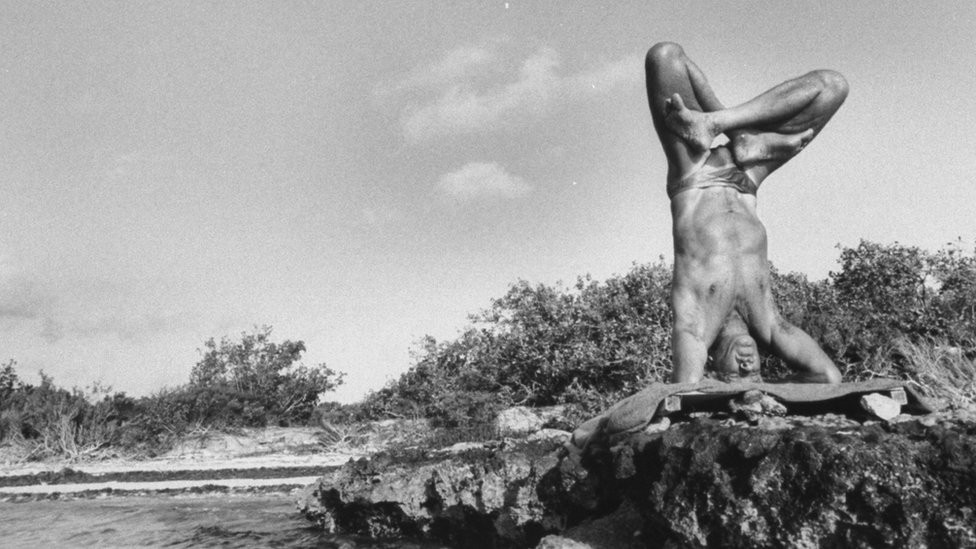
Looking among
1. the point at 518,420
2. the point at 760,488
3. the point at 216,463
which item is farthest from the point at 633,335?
the point at 760,488

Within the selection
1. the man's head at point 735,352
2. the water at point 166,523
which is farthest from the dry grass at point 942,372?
the water at point 166,523

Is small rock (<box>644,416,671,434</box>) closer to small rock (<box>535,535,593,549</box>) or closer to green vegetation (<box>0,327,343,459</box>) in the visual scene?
small rock (<box>535,535,593,549</box>)

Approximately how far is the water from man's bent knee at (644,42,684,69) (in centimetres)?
418

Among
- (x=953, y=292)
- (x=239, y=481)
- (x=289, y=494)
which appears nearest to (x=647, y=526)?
(x=289, y=494)

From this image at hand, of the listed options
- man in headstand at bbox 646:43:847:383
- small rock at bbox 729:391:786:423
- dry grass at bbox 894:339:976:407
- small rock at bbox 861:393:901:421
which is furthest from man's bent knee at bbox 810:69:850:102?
dry grass at bbox 894:339:976:407

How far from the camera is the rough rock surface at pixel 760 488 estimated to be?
251 cm

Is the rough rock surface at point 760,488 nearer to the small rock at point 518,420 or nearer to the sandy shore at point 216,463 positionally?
the small rock at point 518,420

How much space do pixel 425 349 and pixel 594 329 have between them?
6.50 meters

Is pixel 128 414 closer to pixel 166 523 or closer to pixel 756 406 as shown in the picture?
pixel 166 523

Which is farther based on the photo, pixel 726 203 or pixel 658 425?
pixel 726 203

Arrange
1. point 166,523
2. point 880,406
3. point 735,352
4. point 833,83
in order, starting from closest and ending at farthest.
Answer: point 880,406 → point 735,352 → point 833,83 → point 166,523

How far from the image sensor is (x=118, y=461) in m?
17.2

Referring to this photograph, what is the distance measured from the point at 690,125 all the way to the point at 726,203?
0.64 m

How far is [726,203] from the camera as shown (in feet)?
16.8
